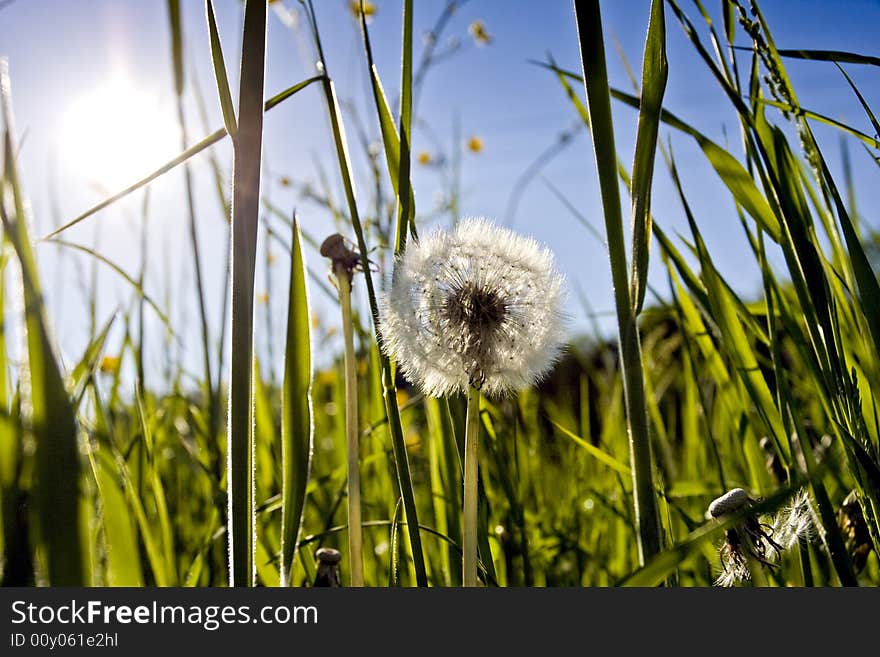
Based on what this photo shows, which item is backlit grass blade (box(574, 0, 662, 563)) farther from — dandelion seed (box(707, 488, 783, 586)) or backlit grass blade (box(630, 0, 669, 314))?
dandelion seed (box(707, 488, 783, 586))

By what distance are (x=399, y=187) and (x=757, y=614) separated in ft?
1.27

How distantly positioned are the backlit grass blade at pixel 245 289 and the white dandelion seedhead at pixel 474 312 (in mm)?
172

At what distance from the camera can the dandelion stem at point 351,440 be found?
1.73ft

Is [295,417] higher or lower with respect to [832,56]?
lower

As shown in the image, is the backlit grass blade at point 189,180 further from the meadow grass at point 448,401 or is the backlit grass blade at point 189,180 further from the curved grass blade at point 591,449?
the curved grass blade at point 591,449

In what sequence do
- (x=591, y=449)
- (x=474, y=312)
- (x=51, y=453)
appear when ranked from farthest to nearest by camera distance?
(x=591, y=449)
(x=474, y=312)
(x=51, y=453)

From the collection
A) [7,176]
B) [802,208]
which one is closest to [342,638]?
[7,176]

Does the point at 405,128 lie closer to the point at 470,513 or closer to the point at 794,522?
the point at 470,513

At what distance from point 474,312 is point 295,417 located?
0.19 metres

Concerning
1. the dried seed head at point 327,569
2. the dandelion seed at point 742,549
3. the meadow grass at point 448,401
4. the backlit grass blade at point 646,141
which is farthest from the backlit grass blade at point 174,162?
the dandelion seed at point 742,549

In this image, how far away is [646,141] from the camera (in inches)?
15.2

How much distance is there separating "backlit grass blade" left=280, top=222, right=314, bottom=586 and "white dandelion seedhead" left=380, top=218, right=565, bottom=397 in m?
0.07

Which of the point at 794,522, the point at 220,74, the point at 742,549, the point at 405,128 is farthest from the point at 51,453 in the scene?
the point at 794,522

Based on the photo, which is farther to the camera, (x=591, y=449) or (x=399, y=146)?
(x=591, y=449)
